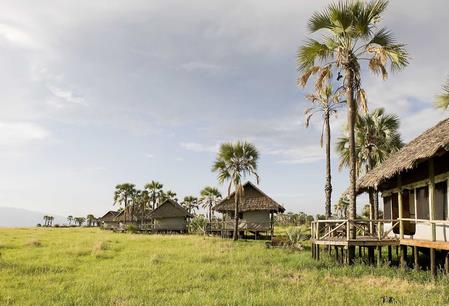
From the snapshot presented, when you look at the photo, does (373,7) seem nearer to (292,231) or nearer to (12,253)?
(292,231)

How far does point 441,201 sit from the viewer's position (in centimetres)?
1531

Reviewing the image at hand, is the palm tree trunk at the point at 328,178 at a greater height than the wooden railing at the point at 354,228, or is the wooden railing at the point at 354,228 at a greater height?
the palm tree trunk at the point at 328,178

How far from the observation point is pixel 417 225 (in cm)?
1703

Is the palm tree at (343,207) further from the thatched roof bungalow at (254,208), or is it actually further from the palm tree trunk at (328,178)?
the palm tree trunk at (328,178)

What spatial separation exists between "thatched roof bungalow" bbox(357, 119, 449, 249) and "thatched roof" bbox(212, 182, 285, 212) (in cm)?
2348

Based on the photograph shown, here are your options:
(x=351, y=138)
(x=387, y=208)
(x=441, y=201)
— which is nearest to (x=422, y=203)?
(x=441, y=201)

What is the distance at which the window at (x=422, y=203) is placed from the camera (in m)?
16.6

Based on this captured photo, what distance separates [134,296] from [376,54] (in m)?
13.1

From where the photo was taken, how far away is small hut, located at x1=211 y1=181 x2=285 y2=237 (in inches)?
1704

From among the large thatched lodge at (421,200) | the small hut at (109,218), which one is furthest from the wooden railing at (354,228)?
the small hut at (109,218)

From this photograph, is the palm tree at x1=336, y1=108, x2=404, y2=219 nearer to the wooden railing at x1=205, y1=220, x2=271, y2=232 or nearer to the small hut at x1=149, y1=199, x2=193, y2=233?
the wooden railing at x1=205, y1=220, x2=271, y2=232

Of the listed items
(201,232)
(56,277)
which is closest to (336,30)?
(56,277)

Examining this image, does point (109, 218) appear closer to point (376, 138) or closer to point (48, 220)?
point (48, 220)

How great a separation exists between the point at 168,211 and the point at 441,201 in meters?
47.0
